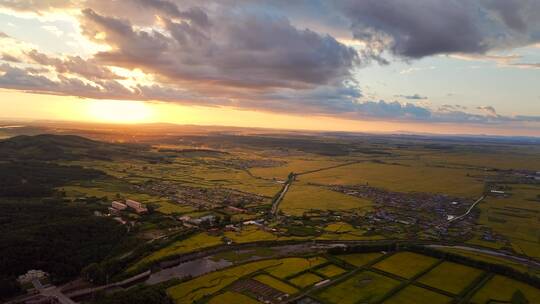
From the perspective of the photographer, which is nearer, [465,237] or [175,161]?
[465,237]

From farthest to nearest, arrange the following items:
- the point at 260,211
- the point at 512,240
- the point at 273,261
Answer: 1. the point at 260,211
2. the point at 512,240
3. the point at 273,261

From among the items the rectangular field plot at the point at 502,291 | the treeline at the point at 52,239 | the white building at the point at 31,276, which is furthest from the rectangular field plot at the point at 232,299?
the rectangular field plot at the point at 502,291

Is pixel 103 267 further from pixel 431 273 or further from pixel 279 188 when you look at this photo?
pixel 279 188

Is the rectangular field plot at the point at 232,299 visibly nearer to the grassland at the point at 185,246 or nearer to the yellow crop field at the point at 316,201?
the grassland at the point at 185,246

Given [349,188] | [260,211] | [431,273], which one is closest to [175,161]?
[349,188]

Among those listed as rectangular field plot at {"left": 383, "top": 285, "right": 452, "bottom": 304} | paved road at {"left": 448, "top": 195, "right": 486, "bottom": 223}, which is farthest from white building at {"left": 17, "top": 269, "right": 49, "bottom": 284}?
paved road at {"left": 448, "top": 195, "right": 486, "bottom": 223}

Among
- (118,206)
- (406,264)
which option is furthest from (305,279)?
(118,206)
